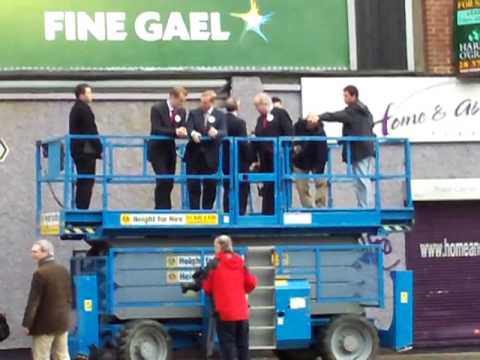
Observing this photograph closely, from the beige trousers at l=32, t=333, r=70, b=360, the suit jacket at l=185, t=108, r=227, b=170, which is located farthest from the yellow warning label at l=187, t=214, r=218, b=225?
the beige trousers at l=32, t=333, r=70, b=360

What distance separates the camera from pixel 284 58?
18312mm

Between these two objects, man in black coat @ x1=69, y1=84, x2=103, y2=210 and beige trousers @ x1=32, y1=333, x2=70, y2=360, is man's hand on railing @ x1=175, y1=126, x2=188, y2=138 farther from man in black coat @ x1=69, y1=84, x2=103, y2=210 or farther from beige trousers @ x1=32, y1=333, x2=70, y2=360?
beige trousers @ x1=32, y1=333, x2=70, y2=360

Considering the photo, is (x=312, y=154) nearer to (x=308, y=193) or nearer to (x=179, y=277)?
(x=308, y=193)

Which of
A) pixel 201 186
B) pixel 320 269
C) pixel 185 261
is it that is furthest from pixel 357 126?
pixel 185 261

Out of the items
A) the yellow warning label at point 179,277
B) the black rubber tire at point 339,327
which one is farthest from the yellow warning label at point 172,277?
the black rubber tire at point 339,327

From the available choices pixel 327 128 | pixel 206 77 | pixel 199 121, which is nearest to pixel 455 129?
pixel 327 128

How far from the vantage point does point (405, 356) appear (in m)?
18.3

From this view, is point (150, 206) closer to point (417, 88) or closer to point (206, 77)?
point (206, 77)

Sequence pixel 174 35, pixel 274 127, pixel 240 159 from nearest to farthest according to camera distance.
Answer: pixel 240 159 < pixel 274 127 < pixel 174 35

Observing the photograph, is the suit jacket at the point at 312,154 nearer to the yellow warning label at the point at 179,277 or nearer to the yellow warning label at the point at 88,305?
the yellow warning label at the point at 179,277

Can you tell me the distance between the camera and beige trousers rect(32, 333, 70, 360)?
42.7 feet

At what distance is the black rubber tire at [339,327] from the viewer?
14383 millimetres

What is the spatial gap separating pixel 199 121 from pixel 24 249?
4259mm

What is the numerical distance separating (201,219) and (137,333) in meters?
1.53
